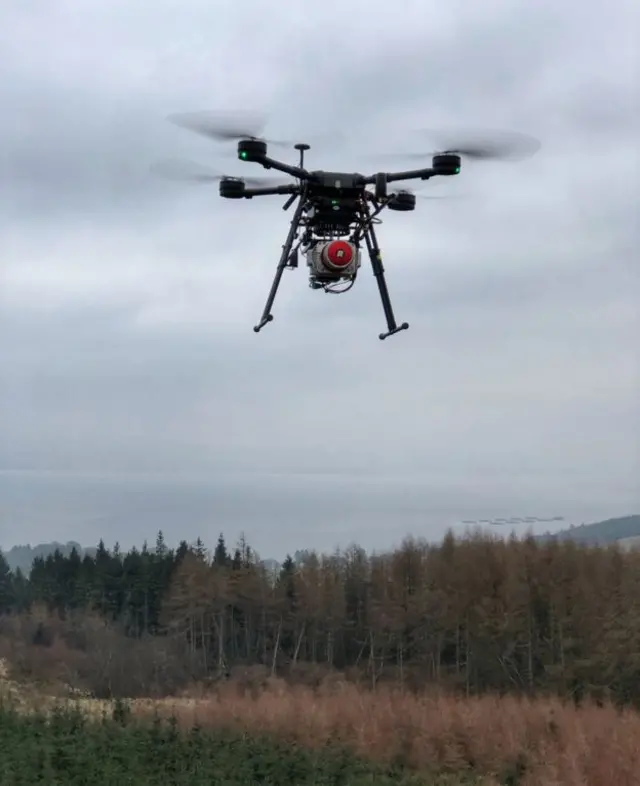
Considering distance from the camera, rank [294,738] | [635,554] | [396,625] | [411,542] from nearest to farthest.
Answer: [294,738], [635,554], [396,625], [411,542]

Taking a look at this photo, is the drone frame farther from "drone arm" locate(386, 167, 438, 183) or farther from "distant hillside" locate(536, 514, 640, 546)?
"distant hillside" locate(536, 514, 640, 546)

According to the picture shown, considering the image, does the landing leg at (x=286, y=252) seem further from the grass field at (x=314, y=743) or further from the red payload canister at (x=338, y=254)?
the grass field at (x=314, y=743)

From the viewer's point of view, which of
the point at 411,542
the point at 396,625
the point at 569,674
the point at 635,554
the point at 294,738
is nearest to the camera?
the point at 294,738

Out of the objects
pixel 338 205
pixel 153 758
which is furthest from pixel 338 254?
pixel 153 758

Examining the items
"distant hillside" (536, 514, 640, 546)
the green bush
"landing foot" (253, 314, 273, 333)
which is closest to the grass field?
the green bush

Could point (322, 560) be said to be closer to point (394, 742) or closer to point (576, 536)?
point (576, 536)

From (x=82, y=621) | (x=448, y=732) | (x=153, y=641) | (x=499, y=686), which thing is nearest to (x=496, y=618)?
(x=499, y=686)
